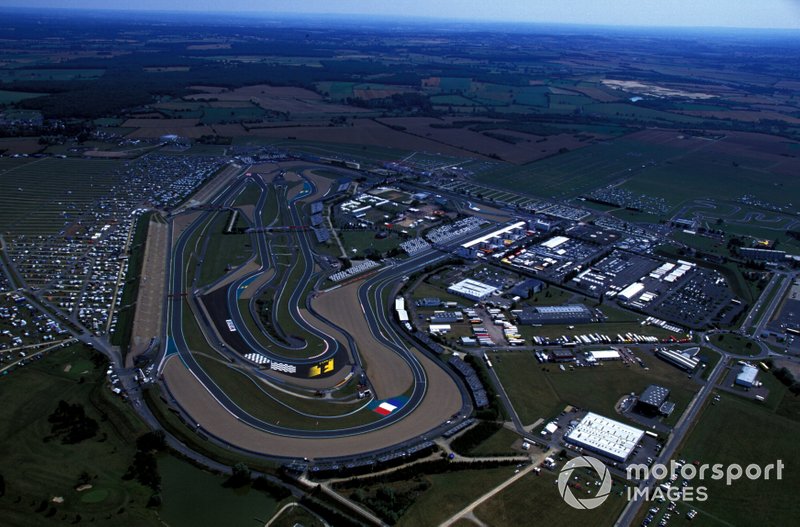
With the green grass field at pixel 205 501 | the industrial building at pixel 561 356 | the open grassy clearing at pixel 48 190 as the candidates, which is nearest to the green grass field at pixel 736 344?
the industrial building at pixel 561 356

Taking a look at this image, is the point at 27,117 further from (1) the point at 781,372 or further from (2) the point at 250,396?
(1) the point at 781,372

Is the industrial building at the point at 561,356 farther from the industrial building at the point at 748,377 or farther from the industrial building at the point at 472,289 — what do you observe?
the industrial building at the point at 748,377

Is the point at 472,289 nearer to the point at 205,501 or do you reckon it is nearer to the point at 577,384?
the point at 577,384

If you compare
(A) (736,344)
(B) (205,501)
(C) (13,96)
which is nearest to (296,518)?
(B) (205,501)

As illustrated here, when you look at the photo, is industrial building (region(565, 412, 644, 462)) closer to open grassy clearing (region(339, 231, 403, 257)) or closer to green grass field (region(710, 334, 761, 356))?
green grass field (region(710, 334, 761, 356))

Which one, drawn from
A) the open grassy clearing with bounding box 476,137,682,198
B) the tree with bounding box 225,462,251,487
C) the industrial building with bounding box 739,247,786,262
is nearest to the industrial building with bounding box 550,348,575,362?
the tree with bounding box 225,462,251,487

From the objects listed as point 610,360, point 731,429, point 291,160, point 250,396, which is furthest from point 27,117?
point 731,429
